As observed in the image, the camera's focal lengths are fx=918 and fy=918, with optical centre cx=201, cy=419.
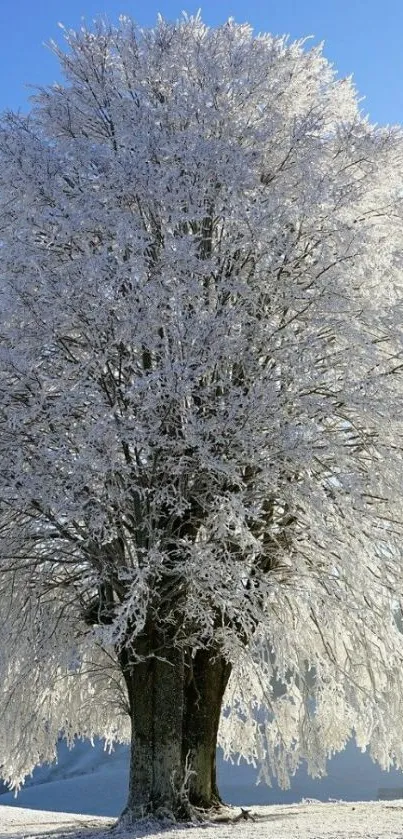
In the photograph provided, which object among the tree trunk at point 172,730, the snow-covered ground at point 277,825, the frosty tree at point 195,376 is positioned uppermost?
the frosty tree at point 195,376

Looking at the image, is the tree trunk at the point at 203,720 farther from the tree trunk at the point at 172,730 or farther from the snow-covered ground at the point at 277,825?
the snow-covered ground at the point at 277,825

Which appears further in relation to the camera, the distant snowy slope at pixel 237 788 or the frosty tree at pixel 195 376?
the distant snowy slope at pixel 237 788

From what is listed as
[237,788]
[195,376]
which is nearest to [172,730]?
[195,376]

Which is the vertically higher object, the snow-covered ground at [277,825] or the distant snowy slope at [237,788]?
the distant snowy slope at [237,788]

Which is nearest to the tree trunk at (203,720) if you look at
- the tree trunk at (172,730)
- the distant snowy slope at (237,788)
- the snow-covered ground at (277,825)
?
the tree trunk at (172,730)

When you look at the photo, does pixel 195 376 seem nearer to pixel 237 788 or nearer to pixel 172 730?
pixel 172 730
